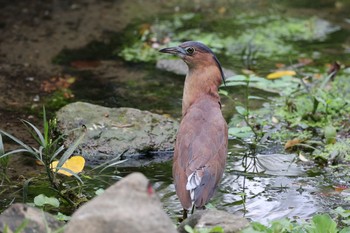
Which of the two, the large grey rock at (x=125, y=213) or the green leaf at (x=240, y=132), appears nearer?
the large grey rock at (x=125, y=213)

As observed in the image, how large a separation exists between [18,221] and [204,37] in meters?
5.31

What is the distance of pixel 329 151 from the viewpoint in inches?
225

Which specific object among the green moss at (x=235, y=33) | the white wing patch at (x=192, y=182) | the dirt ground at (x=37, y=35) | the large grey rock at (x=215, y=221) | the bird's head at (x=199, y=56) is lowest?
the dirt ground at (x=37, y=35)

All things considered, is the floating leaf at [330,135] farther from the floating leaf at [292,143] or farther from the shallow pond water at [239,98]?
the shallow pond water at [239,98]

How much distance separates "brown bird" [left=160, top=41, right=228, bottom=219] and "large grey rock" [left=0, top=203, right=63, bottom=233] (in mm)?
918

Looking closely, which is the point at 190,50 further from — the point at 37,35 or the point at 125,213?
the point at 37,35

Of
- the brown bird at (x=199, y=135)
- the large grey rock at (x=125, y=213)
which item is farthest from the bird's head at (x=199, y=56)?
the large grey rock at (x=125, y=213)

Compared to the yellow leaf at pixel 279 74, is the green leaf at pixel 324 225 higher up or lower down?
higher up

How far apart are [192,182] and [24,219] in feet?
3.68

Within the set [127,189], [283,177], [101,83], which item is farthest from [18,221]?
[101,83]

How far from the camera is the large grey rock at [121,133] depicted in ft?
18.7

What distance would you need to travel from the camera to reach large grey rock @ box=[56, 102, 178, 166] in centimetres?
570

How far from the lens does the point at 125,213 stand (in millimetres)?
3098

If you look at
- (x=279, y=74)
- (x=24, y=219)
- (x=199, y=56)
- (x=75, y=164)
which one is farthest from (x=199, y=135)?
(x=279, y=74)
